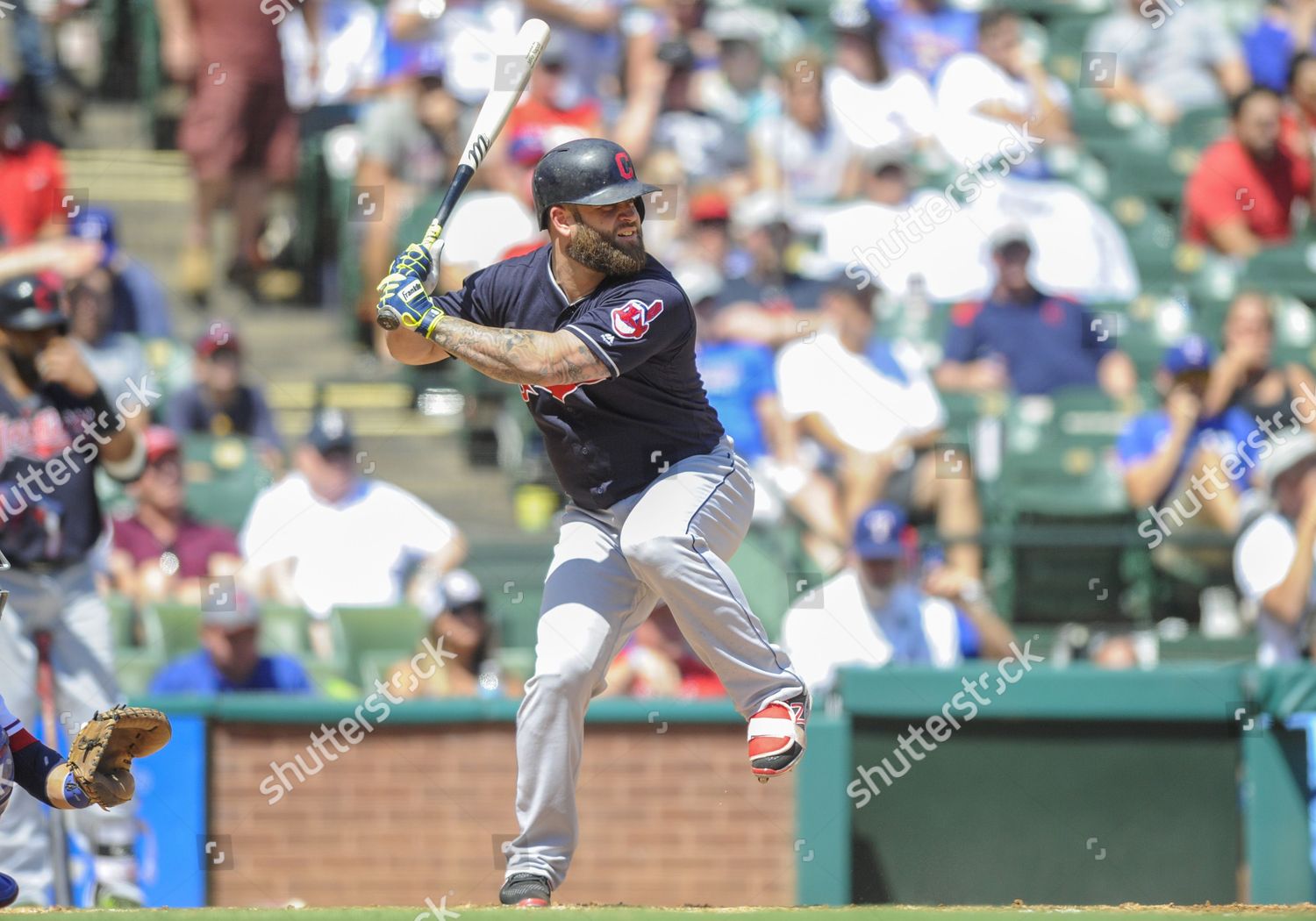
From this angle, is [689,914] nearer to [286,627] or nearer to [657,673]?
[657,673]

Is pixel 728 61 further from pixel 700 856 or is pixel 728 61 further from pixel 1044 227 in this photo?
pixel 700 856

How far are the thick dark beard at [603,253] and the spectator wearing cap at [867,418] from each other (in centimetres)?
286

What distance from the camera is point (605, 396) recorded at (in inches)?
161

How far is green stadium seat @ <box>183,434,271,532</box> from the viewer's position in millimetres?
6832

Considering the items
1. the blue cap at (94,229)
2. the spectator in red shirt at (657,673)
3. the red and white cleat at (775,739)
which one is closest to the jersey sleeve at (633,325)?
the red and white cleat at (775,739)

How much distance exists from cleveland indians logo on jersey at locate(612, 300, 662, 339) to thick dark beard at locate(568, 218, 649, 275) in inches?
5.9

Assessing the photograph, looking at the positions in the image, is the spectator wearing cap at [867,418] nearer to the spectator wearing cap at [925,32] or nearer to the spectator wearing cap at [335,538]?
the spectator wearing cap at [335,538]

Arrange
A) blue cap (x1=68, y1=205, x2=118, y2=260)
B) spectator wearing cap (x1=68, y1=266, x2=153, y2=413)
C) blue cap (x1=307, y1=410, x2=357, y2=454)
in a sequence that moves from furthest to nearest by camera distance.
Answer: blue cap (x1=68, y1=205, x2=118, y2=260), spectator wearing cap (x1=68, y1=266, x2=153, y2=413), blue cap (x1=307, y1=410, x2=357, y2=454)

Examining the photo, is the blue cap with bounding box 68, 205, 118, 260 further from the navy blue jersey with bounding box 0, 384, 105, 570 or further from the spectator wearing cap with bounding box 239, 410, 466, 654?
the navy blue jersey with bounding box 0, 384, 105, 570

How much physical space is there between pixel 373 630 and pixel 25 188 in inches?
114

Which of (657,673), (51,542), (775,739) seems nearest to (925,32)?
(657,673)

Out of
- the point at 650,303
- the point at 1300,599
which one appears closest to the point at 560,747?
the point at 650,303

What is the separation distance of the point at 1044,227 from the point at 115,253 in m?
4.29

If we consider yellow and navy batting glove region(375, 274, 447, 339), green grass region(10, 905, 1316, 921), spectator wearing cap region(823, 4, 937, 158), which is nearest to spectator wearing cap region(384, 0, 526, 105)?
spectator wearing cap region(823, 4, 937, 158)
